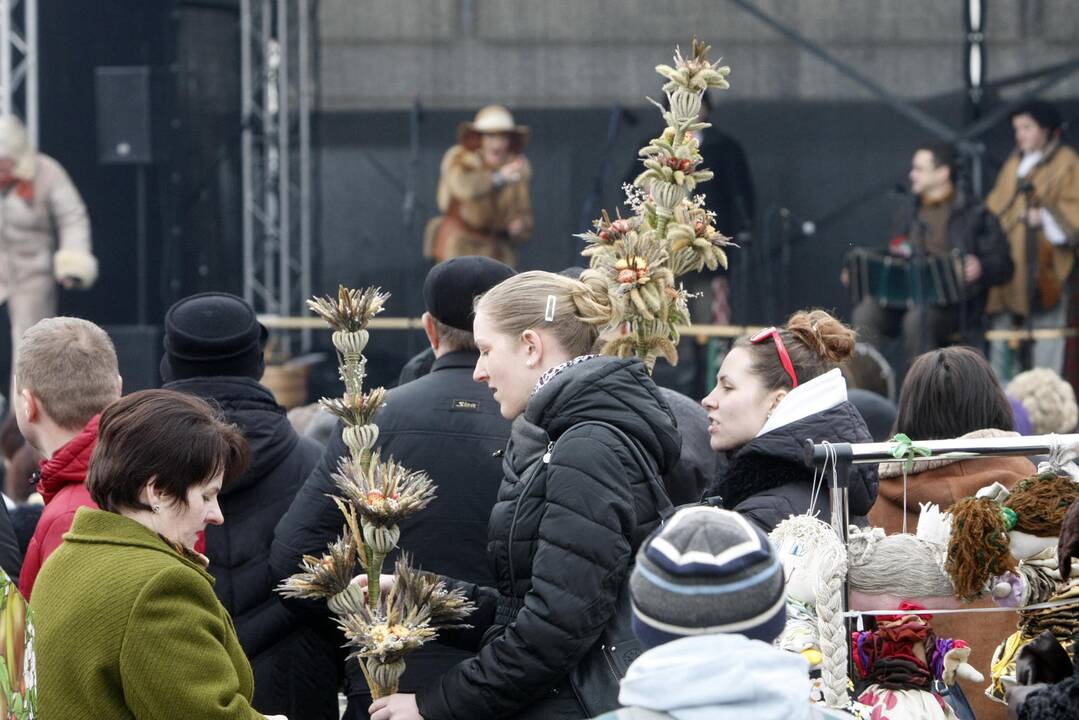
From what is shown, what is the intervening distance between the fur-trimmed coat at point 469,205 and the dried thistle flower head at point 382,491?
7407 millimetres

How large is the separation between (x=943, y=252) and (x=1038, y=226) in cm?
65

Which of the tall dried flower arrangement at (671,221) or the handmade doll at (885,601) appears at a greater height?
the tall dried flower arrangement at (671,221)

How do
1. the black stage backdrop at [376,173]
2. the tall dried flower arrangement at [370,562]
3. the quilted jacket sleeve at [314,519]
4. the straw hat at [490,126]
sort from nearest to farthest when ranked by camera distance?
the tall dried flower arrangement at [370,562]
the quilted jacket sleeve at [314,519]
the black stage backdrop at [376,173]
the straw hat at [490,126]

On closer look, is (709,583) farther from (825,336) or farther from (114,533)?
(825,336)

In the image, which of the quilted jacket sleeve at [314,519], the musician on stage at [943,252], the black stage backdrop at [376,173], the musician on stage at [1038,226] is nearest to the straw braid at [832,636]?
the quilted jacket sleeve at [314,519]

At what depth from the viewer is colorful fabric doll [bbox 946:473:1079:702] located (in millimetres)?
2531

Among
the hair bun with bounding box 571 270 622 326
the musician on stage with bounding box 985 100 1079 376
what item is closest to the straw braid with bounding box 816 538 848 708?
the hair bun with bounding box 571 270 622 326

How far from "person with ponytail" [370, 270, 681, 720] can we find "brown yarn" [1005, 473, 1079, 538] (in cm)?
57

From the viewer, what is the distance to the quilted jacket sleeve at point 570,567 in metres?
2.45

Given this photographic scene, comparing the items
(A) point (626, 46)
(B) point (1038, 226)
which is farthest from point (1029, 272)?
(A) point (626, 46)

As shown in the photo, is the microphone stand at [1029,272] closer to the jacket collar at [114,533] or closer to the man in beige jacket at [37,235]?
the man in beige jacket at [37,235]

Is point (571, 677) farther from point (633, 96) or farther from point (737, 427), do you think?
point (633, 96)

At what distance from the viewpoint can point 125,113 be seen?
940 cm

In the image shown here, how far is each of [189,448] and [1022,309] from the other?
7.67 meters
